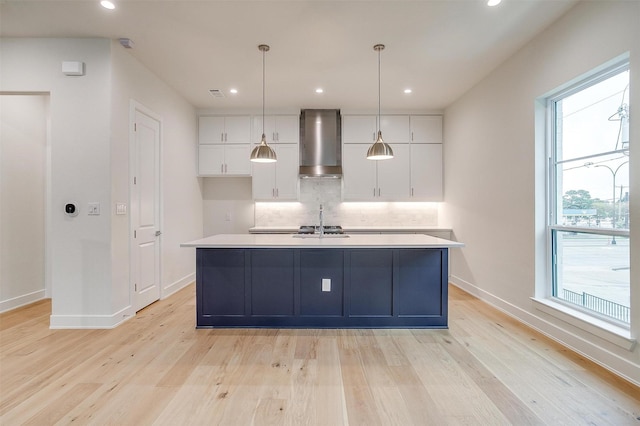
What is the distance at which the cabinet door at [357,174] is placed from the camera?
16.9 ft

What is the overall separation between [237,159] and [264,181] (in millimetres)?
582

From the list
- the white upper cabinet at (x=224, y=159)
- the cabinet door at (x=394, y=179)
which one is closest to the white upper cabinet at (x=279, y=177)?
the white upper cabinet at (x=224, y=159)

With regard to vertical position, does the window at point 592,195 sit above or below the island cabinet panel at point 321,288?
above

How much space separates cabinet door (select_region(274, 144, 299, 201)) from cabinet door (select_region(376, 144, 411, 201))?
1417 mm

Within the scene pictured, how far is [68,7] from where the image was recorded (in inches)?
101

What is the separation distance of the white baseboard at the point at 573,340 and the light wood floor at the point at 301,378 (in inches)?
3.0

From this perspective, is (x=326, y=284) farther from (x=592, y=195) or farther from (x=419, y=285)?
(x=592, y=195)

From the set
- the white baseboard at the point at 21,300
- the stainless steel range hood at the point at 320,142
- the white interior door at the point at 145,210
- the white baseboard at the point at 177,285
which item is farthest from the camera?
the stainless steel range hood at the point at 320,142

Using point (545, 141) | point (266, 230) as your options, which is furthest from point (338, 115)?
point (545, 141)

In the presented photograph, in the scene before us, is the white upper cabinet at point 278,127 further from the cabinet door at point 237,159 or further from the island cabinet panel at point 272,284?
the island cabinet panel at point 272,284

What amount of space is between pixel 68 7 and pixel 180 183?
93.2 inches

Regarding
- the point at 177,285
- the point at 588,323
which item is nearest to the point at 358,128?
the point at 177,285

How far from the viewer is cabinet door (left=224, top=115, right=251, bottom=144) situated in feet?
16.8

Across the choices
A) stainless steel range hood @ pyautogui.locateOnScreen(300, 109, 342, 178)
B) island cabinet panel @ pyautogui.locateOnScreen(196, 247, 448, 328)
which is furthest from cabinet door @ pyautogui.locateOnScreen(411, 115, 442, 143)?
island cabinet panel @ pyautogui.locateOnScreen(196, 247, 448, 328)
